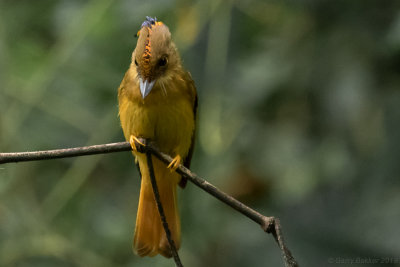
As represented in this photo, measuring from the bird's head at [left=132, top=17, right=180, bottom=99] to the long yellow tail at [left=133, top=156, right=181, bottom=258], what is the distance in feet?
1.63

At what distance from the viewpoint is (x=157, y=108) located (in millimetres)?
2980

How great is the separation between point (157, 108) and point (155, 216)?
0.54m

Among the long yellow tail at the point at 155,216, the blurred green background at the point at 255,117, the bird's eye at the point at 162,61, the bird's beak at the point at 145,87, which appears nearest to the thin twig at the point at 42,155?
the bird's beak at the point at 145,87

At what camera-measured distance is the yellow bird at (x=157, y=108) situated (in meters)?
2.79

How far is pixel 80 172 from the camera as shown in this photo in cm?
331

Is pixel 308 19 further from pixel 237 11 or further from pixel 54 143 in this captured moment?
pixel 54 143

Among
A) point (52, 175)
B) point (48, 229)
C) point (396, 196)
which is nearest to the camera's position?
point (396, 196)

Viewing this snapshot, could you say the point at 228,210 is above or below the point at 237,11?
below

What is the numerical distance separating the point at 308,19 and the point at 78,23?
115 cm

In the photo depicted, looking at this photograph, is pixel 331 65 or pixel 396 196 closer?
pixel 396 196

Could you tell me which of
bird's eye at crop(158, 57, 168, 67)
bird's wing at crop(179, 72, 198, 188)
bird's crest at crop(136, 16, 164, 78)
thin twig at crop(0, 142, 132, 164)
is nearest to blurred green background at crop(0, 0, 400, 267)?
bird's wing at crop(179, 72, 198, 188)

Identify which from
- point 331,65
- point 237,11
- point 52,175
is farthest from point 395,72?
point 52,175

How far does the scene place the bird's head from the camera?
274cm

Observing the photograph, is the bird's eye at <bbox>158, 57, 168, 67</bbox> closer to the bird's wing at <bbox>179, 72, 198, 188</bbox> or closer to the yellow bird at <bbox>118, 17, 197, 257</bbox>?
the yellow bird at <bbox>118, 17, 197, 257</bbox>
